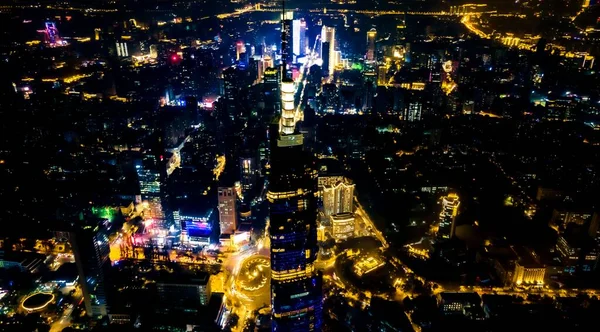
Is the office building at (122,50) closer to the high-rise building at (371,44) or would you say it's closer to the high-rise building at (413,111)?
the high-rise building at (371,44)

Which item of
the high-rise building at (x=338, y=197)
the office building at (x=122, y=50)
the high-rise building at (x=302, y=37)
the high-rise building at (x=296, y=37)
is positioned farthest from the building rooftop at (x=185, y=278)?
the office building at (x=122, y=50)

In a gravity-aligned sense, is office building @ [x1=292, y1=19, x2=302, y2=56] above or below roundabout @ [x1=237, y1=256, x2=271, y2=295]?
above

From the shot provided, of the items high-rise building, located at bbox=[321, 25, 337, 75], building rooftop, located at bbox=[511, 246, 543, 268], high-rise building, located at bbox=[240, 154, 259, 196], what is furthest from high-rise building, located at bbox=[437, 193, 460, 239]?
high-rise building, located at bbox=[321, 25, 337, 75]

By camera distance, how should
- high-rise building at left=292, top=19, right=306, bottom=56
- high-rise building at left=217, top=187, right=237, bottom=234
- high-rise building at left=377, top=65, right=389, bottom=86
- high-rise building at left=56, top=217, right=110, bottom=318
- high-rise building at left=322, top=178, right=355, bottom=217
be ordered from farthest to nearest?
high-rise building at left=292, top=19, right=306, bottom=56 < high-rise building at left=377, top=65, right=389, bottom=86 < high-rise building at left=322, top=178, right=355, bottom=217 < high-rise building at left=217, top=187, right=237, bottom=234 < high-rise building at left=56, top=217, right=110, bottom=318

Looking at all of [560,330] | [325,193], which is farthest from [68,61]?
[560,330]

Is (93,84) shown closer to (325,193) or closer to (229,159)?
(229,159)

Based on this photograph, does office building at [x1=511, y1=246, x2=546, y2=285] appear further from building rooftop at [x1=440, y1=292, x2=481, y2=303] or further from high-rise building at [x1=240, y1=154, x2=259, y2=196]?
high-rise building at [x1=240, y1=154, x2=259, y2=196]
